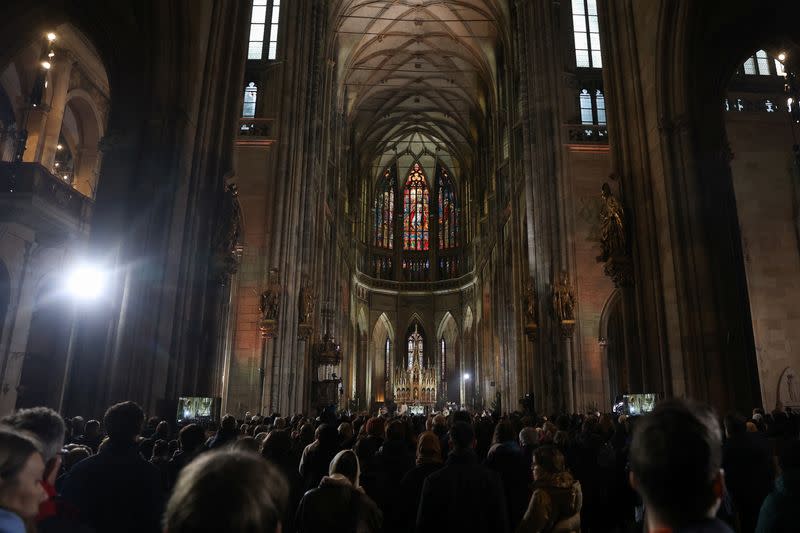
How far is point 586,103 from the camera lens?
2303 cm

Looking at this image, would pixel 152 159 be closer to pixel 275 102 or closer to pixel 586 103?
pixel 275 102

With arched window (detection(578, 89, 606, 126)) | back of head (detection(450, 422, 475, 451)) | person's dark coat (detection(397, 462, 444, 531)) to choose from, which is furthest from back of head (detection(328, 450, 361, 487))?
arched window (detection(578, 89, 606, 126))

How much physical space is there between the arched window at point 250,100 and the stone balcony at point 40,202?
8.68 m

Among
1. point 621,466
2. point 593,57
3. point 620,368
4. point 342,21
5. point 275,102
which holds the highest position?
point 342,21

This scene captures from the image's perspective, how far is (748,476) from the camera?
4.73m

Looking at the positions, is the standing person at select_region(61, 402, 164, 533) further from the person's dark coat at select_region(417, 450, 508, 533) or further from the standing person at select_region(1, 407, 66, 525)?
the person's dark coat at select_region(417, 450, 508, 533)

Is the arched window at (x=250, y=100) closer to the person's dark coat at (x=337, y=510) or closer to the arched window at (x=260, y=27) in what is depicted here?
the arched window at (x=260, y=27)

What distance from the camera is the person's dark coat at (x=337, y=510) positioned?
2963 mm

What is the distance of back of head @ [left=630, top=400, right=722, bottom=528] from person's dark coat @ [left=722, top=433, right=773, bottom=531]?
3.99 metres

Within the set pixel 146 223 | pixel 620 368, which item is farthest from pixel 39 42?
pixel 620 368

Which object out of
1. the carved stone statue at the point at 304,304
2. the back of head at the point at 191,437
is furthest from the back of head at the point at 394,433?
the carved stone statue at the point at 304,304

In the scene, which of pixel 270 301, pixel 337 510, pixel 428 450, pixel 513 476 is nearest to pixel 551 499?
pixel 428 450

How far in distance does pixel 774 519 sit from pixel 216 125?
1075cm

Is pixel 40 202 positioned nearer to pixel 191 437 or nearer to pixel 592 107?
pixel 191 437
